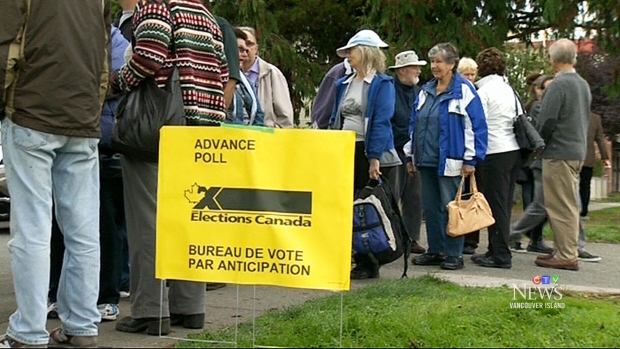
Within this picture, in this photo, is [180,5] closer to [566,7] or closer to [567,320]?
[567,320]

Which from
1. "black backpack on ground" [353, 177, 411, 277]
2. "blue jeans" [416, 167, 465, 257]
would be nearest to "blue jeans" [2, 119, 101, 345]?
"black backpack on ground" [353, 177, 411, 277]

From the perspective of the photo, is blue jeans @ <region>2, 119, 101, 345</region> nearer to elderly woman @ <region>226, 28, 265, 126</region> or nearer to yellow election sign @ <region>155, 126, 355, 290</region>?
yellow election sign @ <region>155, 126, 355, 290</region>

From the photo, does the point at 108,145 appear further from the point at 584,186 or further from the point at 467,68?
the point at 584,186

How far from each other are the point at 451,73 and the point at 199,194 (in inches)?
174

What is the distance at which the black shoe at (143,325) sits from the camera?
583 cm

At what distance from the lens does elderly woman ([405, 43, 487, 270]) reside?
9.02 metres

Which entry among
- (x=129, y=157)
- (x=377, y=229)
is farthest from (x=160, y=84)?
(x=377, y=229)

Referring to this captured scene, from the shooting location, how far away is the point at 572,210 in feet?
30.7

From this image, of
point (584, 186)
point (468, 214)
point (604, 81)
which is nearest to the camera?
point (468, 214)

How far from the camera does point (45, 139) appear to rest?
16.9 ft

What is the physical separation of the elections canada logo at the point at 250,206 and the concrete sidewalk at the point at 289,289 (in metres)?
0.66

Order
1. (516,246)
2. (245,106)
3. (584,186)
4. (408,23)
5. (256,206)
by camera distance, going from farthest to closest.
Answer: (408,23)
(584,186)
(516,246)
(245,106)
(256,206)

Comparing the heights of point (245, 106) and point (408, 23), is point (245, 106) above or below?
below

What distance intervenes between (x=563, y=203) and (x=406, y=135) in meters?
1.63
